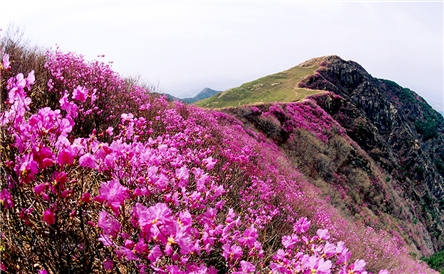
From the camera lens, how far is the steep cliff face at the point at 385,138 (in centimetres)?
3328

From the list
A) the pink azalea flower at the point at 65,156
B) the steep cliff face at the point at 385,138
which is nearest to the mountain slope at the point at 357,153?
the steep cliff face at the point at 385,138

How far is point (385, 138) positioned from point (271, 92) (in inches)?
938

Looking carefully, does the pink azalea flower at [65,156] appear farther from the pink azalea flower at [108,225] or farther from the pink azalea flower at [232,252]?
the pink azalea flower at [232,252]

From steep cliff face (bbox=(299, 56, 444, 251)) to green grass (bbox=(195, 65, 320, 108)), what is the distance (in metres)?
2.14

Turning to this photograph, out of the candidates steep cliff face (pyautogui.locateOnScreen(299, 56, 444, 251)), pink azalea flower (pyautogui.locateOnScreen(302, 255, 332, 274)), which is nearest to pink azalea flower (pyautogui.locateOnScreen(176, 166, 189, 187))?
pink azalea flower (pyautogui.locateOnScreen(302, 255, 332, 274))

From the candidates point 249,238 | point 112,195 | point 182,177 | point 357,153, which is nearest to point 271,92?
point 357,153

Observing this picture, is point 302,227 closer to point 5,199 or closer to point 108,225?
point 108,225

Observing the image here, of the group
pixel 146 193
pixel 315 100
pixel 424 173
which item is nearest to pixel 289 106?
pixel 315 100

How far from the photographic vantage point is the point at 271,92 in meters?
37.9

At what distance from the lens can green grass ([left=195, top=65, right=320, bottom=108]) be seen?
34.1 metres

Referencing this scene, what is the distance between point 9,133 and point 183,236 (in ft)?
4.65

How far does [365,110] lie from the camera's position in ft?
156

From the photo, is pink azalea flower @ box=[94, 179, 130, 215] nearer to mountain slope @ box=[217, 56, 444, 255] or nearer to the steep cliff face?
mountain slope @ box=[217, 56, 444, 255]

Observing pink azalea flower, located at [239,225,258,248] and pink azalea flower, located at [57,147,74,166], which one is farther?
pink azalea flower, located at [239,225,258,248]
